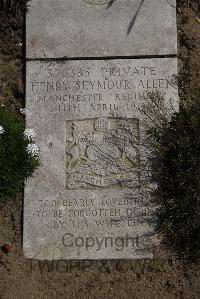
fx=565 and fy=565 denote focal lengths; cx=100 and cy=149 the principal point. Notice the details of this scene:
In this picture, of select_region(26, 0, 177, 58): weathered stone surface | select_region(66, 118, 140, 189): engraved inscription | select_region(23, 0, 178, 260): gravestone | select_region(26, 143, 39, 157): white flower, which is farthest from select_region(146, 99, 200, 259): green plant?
select_region(26, 143, 39, 157): white flower

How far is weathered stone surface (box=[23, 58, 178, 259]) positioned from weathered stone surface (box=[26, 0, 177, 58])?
0.15 m

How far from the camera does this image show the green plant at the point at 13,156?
5.96 metres

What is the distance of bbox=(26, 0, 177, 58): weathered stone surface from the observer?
635cm

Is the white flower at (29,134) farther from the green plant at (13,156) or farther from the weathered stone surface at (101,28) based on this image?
the weathered stone surface at (101,28)

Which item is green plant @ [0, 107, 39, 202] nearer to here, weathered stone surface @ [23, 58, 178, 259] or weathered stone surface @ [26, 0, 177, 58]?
weathered stone surface @ [23, 58, 178, 259]

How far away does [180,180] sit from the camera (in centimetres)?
591

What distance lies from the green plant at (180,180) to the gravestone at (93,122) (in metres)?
0.16

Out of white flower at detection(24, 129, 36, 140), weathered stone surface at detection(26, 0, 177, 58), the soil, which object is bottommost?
Result: the soil

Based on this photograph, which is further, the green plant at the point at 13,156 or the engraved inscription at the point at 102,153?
the engraved inscription at the point at 102,153

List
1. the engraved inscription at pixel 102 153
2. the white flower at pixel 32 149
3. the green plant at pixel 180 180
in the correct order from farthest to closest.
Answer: the engraved inscription at pixel 102 153
the white flower at pixel 32 149
the green plant at pixel 180 180

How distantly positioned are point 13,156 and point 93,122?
968mm

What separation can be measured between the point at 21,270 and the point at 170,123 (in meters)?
2.26

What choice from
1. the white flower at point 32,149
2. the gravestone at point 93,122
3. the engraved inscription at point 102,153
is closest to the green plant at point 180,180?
the gravestone at point 93,122

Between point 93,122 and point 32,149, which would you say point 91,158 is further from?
point 32,149
